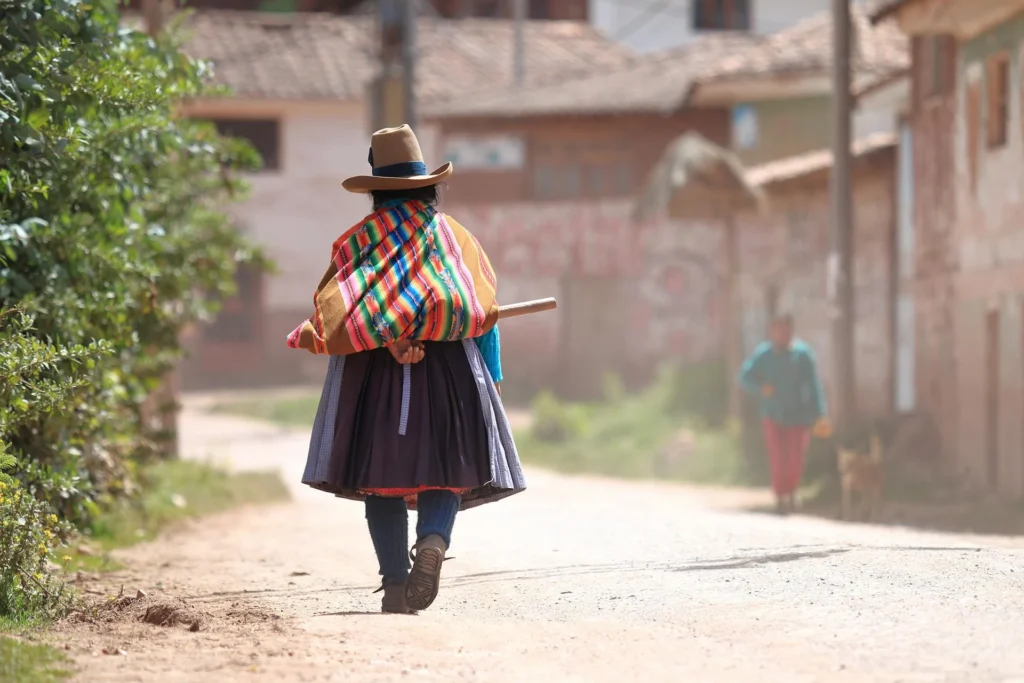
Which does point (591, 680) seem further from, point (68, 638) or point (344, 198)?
point (344, 198)

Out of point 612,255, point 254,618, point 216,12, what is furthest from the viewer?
point 216,12

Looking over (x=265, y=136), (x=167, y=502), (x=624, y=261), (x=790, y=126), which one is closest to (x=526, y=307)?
(x=167, y=502)

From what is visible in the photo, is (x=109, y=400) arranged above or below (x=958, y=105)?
below

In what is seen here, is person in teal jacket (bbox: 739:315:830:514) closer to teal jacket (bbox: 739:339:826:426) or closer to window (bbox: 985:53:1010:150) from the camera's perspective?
teal jacket (bbox: 739:339:826:426)

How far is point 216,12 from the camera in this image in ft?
122

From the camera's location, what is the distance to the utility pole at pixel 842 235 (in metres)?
15.9

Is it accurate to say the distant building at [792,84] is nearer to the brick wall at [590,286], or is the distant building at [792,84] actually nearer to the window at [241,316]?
the brick wall at [590,286]

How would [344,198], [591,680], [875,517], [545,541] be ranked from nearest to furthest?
[591,680]
[545,541]
[875,517]
[344,198]

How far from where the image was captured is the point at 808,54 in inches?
Result: 1038

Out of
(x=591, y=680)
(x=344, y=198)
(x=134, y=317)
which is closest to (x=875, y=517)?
(x=134, y=317)

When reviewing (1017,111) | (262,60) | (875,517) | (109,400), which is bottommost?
(875,517)

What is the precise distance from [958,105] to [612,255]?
1540cm

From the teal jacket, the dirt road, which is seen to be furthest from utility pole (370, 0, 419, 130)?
the dirt road

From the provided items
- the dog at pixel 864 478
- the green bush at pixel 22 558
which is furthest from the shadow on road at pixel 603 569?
the dog at pixel 864 478
